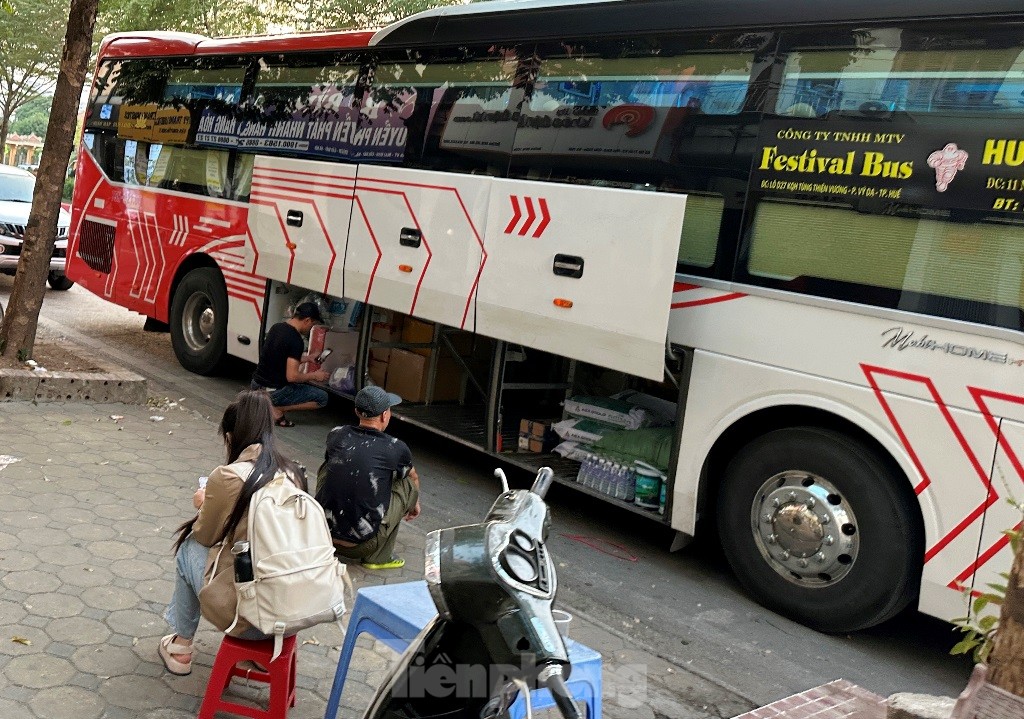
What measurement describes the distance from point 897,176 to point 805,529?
1858mm

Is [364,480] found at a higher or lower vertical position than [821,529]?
lower

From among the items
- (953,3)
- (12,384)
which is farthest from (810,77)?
(12,384)

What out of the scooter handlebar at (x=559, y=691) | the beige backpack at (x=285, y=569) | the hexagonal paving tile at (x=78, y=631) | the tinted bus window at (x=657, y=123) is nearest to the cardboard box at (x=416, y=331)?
the tinted bus window at (x=657, y=123)

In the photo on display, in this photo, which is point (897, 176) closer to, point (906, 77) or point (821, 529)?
point (906, 77)

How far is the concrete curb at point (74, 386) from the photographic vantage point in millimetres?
8148

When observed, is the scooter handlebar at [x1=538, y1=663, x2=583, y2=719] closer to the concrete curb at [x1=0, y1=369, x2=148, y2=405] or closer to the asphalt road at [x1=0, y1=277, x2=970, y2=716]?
the asphalt road at [x1=0, y1=277, x2=970, y2=716]

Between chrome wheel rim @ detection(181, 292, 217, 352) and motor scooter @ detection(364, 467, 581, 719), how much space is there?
8586 millimetres

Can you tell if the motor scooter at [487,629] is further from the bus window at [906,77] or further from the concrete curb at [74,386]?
the concrete curb at [74,386]

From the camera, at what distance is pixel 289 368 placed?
28.7ft

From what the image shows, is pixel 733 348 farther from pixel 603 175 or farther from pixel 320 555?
pixel 320 555

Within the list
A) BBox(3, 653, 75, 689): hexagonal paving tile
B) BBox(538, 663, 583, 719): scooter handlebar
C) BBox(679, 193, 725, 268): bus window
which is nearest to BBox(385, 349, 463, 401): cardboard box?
BBox(679, 193, 725, 268): bus window

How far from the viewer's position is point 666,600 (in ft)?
19.8

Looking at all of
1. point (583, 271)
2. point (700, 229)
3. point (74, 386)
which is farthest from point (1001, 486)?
point (74, 386)

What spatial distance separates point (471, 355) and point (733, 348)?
3239 millimetres
